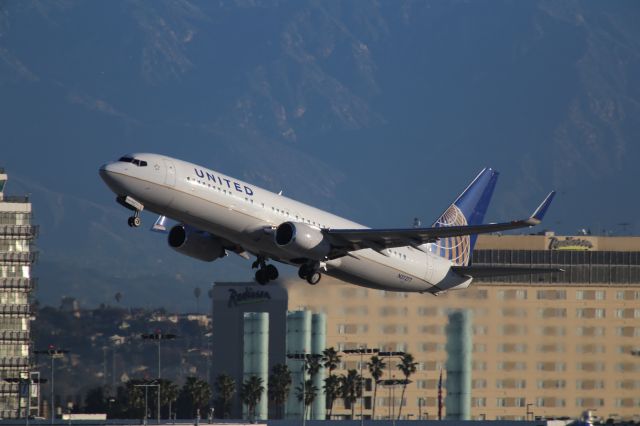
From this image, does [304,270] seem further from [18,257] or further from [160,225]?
[18,257]

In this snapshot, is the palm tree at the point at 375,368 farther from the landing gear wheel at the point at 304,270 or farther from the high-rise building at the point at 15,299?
the landing gear wheel at the point at 304,270

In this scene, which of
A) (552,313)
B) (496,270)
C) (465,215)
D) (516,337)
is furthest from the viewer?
(552,313)

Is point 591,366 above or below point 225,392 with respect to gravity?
above

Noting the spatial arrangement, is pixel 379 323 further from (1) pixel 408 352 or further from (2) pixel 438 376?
(2) pixel 438 376

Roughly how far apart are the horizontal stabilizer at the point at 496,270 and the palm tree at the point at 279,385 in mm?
57396

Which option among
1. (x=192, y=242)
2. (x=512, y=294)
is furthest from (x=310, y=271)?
(x=512, y=294)

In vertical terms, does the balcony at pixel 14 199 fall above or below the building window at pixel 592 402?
above

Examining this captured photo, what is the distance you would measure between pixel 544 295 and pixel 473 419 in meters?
11.2

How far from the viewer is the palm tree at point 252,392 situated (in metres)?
141

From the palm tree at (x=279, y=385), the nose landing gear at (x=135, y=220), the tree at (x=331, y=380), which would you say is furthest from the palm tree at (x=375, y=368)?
the nose landing gear at (x=135, y=220)

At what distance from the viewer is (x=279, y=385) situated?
14238 centimetres

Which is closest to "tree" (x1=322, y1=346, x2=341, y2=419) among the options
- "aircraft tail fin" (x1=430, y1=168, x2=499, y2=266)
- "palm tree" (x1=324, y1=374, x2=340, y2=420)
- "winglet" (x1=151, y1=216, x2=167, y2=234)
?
"palm tree" (x1=324, y1=374, x2=340, y2=420)

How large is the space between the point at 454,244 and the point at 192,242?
20.0 meters

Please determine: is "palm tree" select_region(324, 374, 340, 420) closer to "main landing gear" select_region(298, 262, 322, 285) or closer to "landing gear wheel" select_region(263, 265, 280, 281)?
"landing gear wheel" select_region(263, 265, 280, 281)
